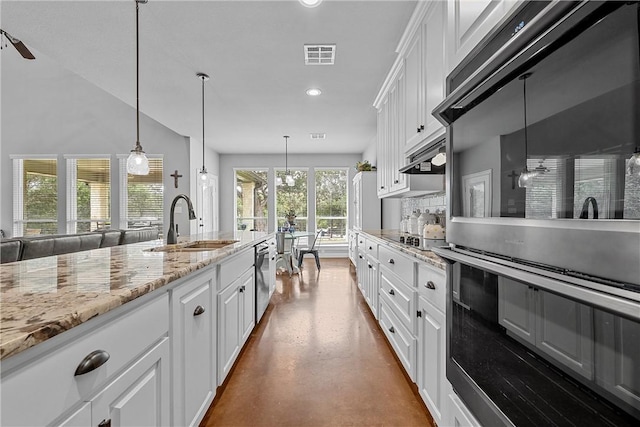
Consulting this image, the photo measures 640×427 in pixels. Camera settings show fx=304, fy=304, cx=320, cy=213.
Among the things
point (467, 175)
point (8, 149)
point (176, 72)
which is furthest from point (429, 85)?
point (8, 149)

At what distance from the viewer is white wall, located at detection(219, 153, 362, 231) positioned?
7.65 metres

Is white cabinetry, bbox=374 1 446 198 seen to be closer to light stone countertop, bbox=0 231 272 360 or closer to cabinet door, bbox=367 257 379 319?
cabinet door, bbox=367 257 379 319

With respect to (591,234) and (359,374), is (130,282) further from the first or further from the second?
(359,374)

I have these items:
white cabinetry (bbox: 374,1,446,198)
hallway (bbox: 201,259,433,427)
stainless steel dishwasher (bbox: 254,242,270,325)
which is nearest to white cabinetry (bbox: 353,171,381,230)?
white cabinetry (bbox: 374,1,446,198)

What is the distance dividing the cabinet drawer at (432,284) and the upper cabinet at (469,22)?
0.88m

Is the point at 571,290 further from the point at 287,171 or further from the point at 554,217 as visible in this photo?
the point at 287,171

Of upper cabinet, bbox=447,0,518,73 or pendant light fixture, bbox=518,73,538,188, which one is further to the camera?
upper cabinet, bbox=447,0,518,73

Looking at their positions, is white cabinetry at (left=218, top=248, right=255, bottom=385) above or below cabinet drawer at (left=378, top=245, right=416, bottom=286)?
below

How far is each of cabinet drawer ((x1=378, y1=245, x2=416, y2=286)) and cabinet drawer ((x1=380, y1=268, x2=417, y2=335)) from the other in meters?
0.05

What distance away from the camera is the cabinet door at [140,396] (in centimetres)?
78

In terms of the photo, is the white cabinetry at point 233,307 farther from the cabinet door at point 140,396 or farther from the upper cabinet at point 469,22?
the upper cabinet at point 469,22

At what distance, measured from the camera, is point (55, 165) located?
626 cm

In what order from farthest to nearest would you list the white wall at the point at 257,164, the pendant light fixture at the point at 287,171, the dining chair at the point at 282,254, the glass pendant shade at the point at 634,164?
the white wall at the point at 257,164, the pendant light fixture at the point at 287,171, the dining chair at the point at 282,254, the glass pendant shade at the point at 634,164

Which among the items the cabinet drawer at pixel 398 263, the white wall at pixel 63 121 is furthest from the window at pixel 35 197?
the cabinet drawer at pixel 398 263
